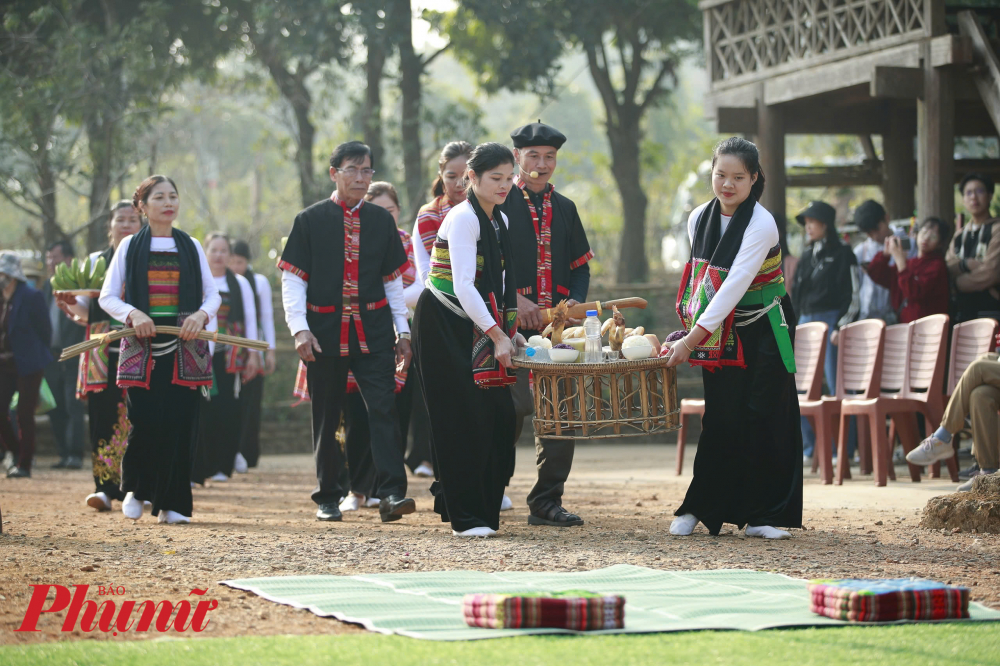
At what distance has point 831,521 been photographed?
6.82 m

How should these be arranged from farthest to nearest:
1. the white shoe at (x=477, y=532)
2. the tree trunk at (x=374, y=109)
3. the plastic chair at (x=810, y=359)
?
the tree trunk at (x=374, y=109) < the plastic chair at (x=810, y=359) < the white shoe at (x=477, y=532)

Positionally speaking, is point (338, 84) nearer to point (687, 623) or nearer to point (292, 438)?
point (292, 438)

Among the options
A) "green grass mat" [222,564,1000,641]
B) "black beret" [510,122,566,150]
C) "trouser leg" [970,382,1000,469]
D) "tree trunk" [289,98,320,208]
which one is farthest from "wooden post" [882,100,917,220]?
"green grass mat" [222,564,1000,641]

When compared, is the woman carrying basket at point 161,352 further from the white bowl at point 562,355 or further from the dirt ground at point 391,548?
the white bowl at point 562,355

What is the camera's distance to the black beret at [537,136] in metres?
6.71

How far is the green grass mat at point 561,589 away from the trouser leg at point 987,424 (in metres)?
3.21

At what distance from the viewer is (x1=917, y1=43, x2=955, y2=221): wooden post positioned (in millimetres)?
11492

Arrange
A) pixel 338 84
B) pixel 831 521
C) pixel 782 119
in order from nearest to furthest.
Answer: pixel 831 521
pixel 782 119
pixel 338 84

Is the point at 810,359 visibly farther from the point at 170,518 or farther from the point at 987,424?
the point at 170,518

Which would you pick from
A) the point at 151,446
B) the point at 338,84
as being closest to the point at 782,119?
the point at 338,84

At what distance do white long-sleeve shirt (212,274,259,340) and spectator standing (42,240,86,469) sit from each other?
3.01 meters

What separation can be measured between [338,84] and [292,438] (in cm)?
639

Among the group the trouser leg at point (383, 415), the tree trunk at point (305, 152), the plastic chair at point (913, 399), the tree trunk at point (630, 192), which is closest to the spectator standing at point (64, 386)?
the tree trunk at point (305, 152)

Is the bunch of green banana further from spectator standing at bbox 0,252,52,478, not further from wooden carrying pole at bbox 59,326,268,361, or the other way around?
spectator standing at bbox 0,252,52,478
